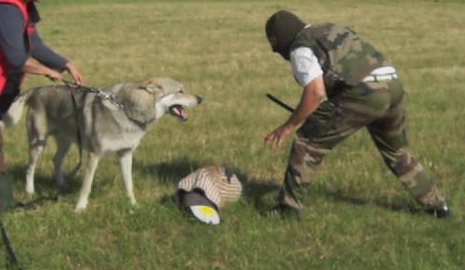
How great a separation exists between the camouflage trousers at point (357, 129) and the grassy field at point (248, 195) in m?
0.27

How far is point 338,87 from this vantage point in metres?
5.67

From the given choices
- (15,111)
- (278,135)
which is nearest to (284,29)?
(278,135)

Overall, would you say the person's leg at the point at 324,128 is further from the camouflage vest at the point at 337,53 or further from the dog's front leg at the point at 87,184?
the dog's front leg at the point at 87,184

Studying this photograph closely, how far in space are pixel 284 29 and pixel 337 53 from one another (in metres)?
0.48

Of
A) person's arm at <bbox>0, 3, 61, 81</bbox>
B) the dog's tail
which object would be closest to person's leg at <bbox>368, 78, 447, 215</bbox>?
person's arm at <bbox>0, 3, 61, 81</bbox>

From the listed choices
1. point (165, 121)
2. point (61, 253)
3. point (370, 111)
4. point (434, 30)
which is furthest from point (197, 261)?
point (434, 30)

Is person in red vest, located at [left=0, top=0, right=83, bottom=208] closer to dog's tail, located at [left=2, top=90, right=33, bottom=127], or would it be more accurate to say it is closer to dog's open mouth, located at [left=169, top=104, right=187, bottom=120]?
dog's tail, located at [left=2, top=90, right=33, bottom=127]

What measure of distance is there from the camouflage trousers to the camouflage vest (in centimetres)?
13

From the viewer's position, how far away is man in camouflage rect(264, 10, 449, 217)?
546 centimetres

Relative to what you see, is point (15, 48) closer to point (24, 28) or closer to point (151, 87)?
point (24, 28)

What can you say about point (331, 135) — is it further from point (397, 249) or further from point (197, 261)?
point (197, 261)

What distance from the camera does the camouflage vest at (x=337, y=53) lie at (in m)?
5.51

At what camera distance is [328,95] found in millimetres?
5824

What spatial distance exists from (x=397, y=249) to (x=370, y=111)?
3.74ft
